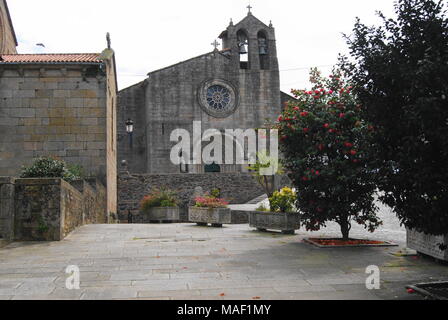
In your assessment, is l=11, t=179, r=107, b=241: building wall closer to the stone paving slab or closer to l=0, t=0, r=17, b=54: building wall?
the stone paving slab

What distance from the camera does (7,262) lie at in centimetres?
706

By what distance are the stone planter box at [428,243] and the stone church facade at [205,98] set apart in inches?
1007

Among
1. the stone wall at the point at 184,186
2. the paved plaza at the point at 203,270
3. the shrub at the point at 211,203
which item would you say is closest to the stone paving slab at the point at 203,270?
the paved plaza at the point at 203,270

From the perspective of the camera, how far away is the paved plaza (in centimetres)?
514

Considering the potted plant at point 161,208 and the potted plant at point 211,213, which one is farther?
the potted plant at point 161,208

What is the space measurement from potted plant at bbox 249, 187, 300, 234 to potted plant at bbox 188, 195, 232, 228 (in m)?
2.05

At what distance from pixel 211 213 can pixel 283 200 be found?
3.29 meters

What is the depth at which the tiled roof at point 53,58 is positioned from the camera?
17.7 metres

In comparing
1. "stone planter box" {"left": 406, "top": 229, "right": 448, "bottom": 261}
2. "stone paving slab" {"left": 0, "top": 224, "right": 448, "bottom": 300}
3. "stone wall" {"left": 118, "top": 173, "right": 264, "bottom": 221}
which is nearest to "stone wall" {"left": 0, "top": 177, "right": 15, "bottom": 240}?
"stone paving slab" {"left": 0, "top": 224, "right": 448, "bottom": 300}

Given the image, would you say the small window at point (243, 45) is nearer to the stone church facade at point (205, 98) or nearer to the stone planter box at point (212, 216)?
the stone church facade at point (205, 98)

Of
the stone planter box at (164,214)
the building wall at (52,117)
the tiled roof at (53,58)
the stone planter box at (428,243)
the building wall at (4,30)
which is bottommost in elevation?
the stone planter box at (164,214)

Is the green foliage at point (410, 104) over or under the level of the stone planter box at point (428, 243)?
over

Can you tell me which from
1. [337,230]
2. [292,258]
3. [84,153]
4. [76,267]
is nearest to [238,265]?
[292,258]

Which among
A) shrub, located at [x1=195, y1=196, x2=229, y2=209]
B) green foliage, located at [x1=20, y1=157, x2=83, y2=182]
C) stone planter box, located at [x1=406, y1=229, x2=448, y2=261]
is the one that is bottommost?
stone planter box, located at [x1=406, y1=229, x2=448, y2=261]
